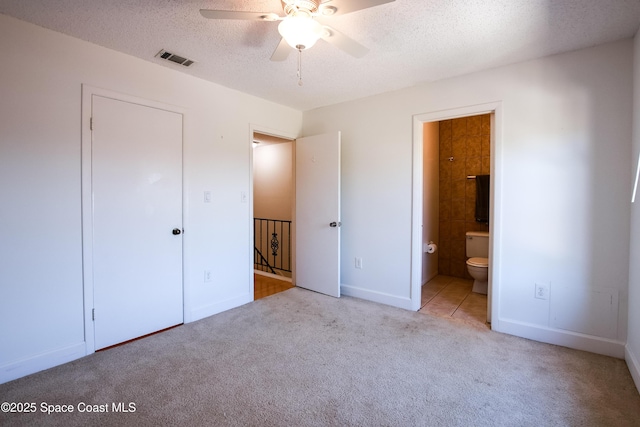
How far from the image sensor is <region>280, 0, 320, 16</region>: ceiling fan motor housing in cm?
152

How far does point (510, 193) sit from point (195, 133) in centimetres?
291

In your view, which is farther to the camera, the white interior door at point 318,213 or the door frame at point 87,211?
the white interior door at point 318,213

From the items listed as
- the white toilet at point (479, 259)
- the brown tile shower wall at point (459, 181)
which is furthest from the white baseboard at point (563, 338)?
the brown tile shower wall at point (459, 181)

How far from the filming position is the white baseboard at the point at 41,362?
6.44ft

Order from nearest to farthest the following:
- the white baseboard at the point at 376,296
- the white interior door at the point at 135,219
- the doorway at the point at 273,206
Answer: the white interior door at the point at 135,219, the white baseboard at the point at 376,296, the doorway at the point at 273,206

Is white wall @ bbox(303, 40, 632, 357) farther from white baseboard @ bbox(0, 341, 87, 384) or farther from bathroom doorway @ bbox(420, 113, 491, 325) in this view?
white baseboard @ bbox(0, 341, 87, 384)

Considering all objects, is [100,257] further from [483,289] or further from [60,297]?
[483,289]

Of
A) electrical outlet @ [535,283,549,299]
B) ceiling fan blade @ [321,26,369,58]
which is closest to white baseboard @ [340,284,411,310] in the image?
electrical outlet @ [535,283,549,299]

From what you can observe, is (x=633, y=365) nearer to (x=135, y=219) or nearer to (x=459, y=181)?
(x=459, y=181)

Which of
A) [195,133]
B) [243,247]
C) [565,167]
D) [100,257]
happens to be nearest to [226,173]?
[195,133]

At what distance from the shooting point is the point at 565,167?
2.39 metres

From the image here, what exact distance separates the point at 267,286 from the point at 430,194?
2570 millimetres

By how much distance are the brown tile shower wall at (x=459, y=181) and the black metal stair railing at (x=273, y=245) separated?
248 centimetres

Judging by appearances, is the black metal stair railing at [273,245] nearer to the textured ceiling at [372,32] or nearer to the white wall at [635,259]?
the textured ceiling at [372,32]
